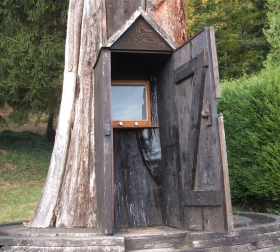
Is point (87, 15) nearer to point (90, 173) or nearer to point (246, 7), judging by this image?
point (90, 173)

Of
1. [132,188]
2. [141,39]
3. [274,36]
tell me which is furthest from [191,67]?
[274,36]

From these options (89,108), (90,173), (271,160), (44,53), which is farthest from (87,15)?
(44,53)

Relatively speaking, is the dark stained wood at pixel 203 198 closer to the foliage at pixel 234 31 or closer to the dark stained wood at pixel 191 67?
the dark stained wood at pixel 191 67

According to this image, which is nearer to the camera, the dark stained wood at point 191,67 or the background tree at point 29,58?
the dark stained wood at point 191,67

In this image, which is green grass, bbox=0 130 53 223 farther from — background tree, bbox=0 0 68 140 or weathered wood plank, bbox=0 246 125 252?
weathered wood plank, bbox=0 246 125 252

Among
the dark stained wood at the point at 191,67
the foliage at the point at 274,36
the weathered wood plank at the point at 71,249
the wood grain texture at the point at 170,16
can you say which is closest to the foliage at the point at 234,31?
the foliage at the point at 274,36

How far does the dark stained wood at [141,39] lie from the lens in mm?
4422

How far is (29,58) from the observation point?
14.2 meters

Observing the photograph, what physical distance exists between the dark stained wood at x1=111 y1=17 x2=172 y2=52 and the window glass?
0.87 metres

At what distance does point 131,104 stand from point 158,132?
1.61ft

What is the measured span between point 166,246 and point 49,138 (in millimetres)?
14753

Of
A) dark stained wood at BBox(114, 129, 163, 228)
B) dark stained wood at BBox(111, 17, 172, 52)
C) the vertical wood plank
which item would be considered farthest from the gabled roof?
dark stained wood at BBox(114, 129, 163, 228)

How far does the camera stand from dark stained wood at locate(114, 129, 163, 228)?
5.05 metres

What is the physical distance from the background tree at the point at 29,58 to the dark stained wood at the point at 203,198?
1078cm
